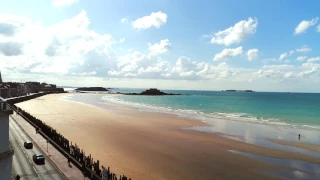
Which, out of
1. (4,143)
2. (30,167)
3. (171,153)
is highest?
(4,143)

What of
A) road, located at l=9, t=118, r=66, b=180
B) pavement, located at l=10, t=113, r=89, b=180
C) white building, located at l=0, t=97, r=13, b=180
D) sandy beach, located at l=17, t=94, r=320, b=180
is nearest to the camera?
white building, located at l=0, t=97, r=13, b=180

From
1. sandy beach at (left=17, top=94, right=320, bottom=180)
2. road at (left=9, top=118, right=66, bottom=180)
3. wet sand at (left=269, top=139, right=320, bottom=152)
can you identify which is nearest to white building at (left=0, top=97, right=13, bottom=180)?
road at (left=9, top=118, right=66, bottom=180)

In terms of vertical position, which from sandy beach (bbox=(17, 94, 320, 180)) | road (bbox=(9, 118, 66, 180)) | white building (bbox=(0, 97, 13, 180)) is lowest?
sandy beach (bbox=(17, 94, 320, 180))

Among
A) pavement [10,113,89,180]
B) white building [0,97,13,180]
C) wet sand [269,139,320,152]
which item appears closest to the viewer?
white building [0,97,13,180]

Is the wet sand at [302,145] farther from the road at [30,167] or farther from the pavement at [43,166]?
the road at [30,167]

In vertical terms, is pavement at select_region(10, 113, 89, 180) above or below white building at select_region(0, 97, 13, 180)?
below

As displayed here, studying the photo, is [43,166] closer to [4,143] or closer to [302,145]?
[4,143]

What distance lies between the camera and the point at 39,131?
4181 cm

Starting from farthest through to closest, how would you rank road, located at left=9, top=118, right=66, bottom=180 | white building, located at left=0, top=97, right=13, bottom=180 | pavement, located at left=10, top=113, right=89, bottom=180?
pavement, located at left=10, top=113, right=89, bottom=180 < road, located at left=9, top=118, right=66, bottom=180 < white building, located at left=0, top=97, right=13, bottom=180

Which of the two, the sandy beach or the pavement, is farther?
the sandy beach

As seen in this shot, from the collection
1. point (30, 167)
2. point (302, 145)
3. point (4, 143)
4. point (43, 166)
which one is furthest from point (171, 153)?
point (4, 143)

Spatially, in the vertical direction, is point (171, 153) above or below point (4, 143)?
below

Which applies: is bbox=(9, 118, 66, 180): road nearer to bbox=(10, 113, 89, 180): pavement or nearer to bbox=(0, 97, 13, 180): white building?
bbox=(10, 113, 89, 180): pavement

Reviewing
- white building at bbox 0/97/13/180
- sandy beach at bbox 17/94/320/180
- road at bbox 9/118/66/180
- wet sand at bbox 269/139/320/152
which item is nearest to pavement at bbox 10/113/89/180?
road at bbox 9/118/66/180
